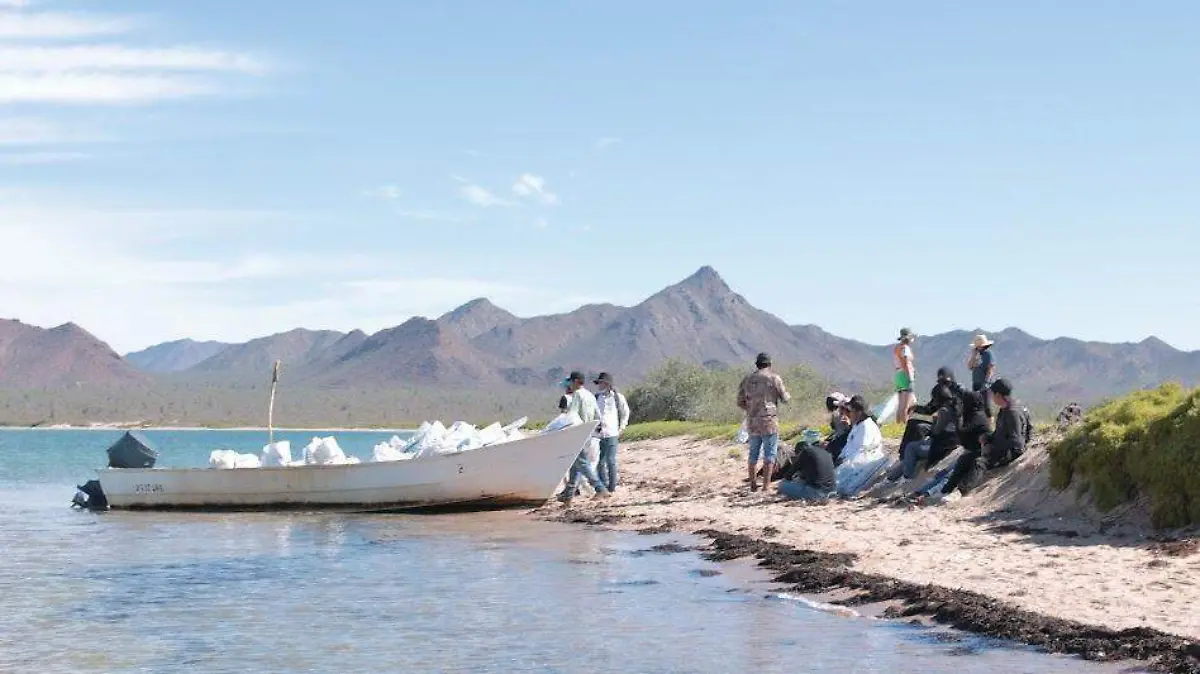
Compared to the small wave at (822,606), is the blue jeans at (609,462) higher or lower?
higher

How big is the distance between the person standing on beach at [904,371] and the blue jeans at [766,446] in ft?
9.67

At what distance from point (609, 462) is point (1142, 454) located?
10.3m

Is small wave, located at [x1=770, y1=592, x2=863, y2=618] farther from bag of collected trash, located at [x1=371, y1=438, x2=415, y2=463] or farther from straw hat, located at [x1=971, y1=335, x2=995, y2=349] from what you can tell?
bag of collected trash, located at [x1=371, y1=438, x2=415, y2=463]

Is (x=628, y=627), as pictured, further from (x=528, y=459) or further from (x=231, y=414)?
(x=231, y=414)

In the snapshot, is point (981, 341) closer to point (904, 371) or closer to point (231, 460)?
point (904, 371)

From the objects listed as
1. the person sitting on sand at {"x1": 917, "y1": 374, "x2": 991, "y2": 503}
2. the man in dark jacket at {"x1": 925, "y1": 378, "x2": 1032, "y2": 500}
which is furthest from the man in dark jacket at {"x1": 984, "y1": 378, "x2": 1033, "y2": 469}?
the person sitting on sand at {"x1": 917, "y1": 374, "x2": 991, "y2": 503}

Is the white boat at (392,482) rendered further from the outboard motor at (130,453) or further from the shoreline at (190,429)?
the shoreline at (190,429)

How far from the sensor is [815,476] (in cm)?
1962

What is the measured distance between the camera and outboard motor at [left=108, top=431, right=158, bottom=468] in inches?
1056

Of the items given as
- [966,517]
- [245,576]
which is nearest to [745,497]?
[966,517]

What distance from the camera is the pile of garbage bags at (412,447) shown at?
2350 centimetres

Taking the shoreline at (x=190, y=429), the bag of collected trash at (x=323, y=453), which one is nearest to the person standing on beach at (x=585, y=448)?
the bag of collected trash at (x=323, y=453)

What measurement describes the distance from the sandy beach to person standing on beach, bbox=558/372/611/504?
4.32 ft

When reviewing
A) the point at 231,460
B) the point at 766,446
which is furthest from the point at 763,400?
the point at 231,460
